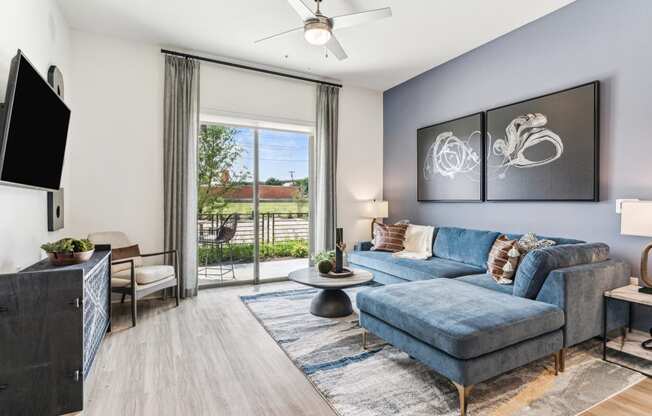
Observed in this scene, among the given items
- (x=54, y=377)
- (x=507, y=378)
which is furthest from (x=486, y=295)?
(x=54, y=377)

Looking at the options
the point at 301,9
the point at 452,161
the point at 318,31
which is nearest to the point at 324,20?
the point at 318,31

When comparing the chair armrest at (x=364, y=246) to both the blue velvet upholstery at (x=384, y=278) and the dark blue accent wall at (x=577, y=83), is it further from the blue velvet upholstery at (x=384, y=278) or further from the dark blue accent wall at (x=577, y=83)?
the dark blue accent wall at (x=577, y=83)

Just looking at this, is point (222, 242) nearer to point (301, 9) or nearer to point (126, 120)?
point (126, 120)

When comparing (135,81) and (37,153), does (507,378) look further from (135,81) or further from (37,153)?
(135,81)

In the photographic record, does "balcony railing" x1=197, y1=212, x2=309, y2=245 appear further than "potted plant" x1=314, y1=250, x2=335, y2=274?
Yes

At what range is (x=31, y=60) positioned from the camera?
8.08 ft

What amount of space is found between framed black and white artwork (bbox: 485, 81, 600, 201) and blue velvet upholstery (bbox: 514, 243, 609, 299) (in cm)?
79

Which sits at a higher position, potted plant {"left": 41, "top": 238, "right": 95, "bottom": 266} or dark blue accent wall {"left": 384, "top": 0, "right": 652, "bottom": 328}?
dark blue accent wall {"left": 384, "top": 0, "right": 652, "bottom": 328}

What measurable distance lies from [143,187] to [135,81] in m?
1.23

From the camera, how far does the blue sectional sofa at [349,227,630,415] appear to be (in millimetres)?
1874

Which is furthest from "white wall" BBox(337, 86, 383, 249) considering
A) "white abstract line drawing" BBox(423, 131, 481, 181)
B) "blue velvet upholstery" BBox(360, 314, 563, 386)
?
"blue velvet upholstery" BBox(360, 314, 563, 386)

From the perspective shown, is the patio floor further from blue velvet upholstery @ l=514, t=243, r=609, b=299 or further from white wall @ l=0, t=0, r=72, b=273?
blue velvet upholstery @ l=514, t=243, r=609, b=299

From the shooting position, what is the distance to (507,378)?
2207mm

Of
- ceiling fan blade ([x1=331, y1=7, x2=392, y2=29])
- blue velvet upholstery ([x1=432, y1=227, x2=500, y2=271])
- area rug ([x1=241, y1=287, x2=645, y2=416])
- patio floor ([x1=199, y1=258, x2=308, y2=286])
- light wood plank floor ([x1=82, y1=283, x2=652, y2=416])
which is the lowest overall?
light wood plank floor ([x1=82, y1=283, x2=652, y2=416])
